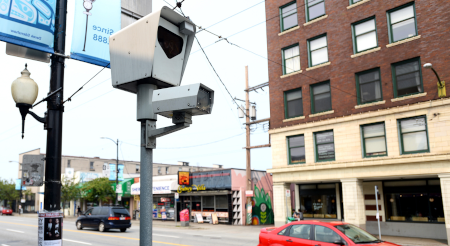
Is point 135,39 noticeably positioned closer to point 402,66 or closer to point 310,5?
point 402,66

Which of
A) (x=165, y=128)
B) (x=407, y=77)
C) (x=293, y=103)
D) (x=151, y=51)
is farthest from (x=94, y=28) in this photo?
(x=293, y=103)

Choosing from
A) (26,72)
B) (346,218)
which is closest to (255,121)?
(346,218)

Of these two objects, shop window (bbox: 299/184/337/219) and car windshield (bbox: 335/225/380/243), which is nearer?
car windshield (bbox: 335/225/380/243)

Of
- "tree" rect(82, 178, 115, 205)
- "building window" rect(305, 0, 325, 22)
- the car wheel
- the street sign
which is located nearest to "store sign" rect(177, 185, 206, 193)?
the car wheel

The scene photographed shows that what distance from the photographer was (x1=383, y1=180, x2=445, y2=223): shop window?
2083cm

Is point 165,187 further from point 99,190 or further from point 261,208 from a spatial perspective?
point 99,190

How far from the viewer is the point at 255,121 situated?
104ft

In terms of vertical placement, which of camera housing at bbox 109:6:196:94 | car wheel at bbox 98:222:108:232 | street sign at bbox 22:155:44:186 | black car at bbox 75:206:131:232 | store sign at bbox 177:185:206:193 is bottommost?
car wheel at bbox 98:222:108:232

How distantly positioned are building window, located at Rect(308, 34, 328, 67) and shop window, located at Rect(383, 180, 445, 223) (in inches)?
343

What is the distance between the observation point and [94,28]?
7211mm

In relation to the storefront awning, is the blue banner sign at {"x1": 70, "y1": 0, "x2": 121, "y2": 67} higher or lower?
higher

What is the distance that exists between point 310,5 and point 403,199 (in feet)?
44.6

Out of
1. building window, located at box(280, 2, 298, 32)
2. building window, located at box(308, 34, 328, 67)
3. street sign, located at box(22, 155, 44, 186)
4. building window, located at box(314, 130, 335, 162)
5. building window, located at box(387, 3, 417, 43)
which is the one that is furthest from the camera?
building window, located at box(280, 2, 298, 32)

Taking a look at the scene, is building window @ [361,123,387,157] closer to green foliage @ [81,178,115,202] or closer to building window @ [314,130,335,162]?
building window @ [314,130,335,162]
